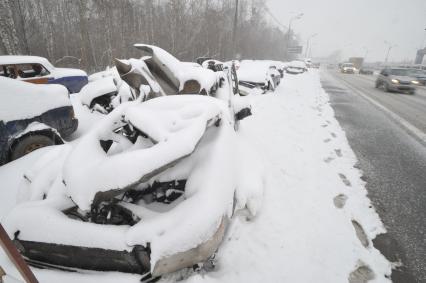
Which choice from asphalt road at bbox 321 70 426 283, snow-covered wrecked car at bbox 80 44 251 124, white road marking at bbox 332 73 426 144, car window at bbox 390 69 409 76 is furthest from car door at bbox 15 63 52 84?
car window at bbox 390 69 409 76

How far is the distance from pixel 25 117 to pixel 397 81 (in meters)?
15.6

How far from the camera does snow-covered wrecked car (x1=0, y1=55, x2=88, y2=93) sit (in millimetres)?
6387

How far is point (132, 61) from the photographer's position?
3918mm

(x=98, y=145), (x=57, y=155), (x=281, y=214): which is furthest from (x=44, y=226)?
(x=281, y=214)

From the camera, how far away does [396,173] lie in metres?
3.82

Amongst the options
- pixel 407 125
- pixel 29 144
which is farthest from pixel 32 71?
pixel 407 125

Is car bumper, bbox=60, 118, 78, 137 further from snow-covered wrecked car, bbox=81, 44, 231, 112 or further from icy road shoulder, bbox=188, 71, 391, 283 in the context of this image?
icy road shoulder, bbox=188, 71, 391, 283

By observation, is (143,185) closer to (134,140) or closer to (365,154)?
(134,140)

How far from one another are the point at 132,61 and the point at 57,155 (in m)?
1.96

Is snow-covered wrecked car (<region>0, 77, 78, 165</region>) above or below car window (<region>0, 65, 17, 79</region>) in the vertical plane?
below

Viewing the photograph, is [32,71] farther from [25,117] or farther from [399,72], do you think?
[399,72]

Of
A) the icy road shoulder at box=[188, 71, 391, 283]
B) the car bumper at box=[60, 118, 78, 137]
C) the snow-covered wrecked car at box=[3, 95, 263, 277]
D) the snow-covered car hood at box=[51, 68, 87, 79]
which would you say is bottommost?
the icy road shoulder at box=[188, 71, 391, 283]

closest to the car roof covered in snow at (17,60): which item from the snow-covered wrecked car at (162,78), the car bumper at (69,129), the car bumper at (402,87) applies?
the car bumper at (69,129)

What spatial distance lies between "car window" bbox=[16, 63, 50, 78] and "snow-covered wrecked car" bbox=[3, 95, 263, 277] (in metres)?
6.59
